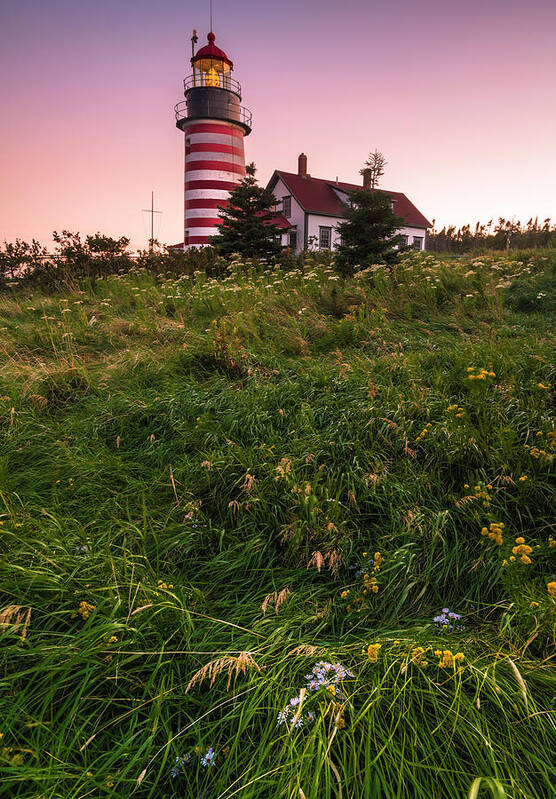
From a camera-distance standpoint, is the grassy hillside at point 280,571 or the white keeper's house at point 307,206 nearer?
the grassy hillside at point 280,571

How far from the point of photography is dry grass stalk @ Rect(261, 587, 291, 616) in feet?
6.19

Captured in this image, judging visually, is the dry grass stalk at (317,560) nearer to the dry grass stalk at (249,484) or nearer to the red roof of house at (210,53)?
the dry grass stalk at (249,484)

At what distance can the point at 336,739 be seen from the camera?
4.15 ft

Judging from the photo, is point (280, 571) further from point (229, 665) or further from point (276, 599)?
point (229, 665)

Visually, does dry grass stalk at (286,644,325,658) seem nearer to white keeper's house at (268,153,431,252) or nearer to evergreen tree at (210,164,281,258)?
evergreen tree at (210,164,281,258)

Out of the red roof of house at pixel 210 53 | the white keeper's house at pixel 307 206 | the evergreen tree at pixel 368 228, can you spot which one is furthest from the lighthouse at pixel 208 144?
the evergreen tree at pixel 368 228

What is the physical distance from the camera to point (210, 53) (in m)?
26.4

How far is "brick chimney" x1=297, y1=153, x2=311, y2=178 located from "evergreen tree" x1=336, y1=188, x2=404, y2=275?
1039 inches

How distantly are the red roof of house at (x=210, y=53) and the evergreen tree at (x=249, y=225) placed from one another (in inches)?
671

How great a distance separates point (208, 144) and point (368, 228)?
1871cm

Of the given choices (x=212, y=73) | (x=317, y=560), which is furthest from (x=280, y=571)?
(x=212, y=73)

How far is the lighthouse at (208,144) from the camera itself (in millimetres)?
24766

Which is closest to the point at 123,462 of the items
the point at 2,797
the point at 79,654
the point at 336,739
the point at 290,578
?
the point at 290,578

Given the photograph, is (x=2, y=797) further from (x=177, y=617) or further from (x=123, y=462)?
(x=123, y=462)
